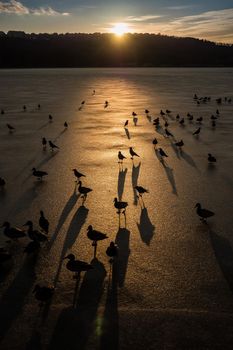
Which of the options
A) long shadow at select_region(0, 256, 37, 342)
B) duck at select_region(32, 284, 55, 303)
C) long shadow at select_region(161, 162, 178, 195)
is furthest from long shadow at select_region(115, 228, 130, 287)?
long shadow at select_region(161, 162, 178, 195)

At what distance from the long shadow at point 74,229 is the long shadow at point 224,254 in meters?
3.77

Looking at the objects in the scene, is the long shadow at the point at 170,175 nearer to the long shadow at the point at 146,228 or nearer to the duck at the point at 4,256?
the long shadow at the point at 146,228

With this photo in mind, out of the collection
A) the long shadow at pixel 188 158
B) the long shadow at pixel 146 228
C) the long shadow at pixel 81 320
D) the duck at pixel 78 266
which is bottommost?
the long shadow at pixel 81 320

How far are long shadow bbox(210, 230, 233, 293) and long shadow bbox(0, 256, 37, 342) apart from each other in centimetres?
442

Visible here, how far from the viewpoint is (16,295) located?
306 inches

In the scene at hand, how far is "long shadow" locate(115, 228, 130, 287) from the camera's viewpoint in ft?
27.7

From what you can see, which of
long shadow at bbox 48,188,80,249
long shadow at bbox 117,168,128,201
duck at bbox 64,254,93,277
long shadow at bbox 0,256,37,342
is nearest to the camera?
long shadow at bbox 0,256,37,342

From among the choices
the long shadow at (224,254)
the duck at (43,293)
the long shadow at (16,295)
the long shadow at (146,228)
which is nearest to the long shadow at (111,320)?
the duck at (43,293)

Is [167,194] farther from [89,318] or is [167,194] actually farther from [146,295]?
[89,318]

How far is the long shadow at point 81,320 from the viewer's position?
21.6 ft

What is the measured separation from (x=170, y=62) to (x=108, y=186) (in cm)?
15993

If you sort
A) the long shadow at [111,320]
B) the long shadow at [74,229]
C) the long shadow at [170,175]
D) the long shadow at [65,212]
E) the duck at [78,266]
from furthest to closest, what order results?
1. the long shadow at [170,175]
2. the long shadow at [65,212]
3. the long shadow at [74,229]
4. the duck at [78,266]
5. the long shadow at [111,320]

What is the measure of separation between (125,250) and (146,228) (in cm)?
138

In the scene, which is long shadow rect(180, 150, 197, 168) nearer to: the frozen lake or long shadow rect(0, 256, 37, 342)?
the frozen lake
